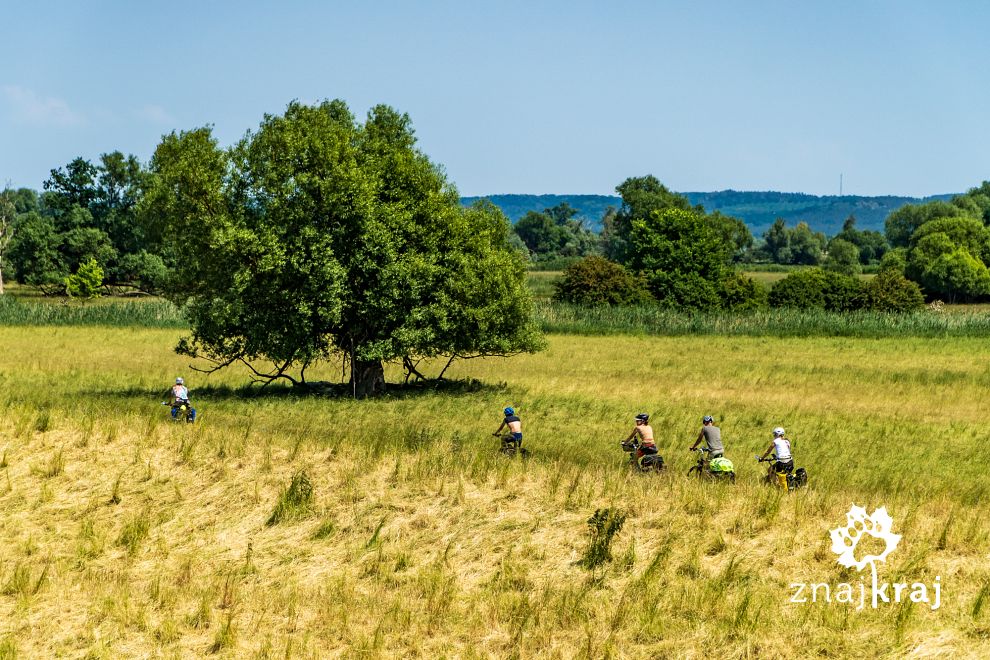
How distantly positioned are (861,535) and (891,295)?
77.7m

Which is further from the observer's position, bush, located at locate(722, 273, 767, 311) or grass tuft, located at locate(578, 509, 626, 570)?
bush, located at locate(722, 273, 767, 311)

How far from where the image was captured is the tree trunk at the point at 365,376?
39750mm

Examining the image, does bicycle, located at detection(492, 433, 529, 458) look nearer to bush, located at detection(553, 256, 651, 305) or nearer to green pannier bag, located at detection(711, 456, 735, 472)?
green pannier bag, located at detection(711, 456, 735, 472)

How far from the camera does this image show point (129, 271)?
383ft

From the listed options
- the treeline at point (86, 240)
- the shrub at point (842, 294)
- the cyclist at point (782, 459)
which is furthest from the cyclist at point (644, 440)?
the treeline at point (86, 240)

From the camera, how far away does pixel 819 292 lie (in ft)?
296

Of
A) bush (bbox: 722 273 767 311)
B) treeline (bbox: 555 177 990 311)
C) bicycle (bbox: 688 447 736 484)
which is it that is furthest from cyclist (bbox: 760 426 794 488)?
bush (bbox: 722 273 767 311)

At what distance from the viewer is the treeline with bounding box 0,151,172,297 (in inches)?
4414

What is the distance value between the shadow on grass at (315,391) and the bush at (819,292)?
53977mm

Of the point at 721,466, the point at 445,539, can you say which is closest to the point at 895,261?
the point at 721,466

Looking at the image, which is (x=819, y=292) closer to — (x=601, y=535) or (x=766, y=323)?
(x=766, y=323)

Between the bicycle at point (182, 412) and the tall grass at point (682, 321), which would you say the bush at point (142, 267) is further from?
the bicycle at point (182, 412)

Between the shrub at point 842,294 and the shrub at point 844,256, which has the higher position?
the shrub at point 844,256

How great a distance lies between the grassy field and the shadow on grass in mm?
6058
